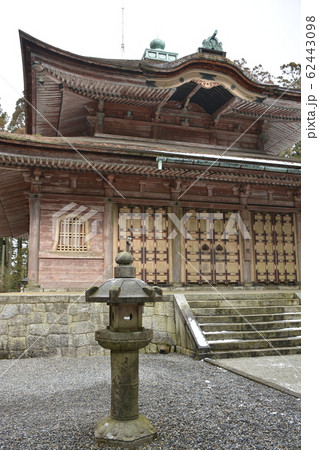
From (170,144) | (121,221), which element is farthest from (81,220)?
(170,144)

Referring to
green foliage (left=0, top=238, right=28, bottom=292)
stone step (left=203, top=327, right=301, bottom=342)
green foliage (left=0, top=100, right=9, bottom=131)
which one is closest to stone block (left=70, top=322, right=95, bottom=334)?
stone step (left=203, top=327, right=301, bottom=342)

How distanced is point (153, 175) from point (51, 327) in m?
4.95

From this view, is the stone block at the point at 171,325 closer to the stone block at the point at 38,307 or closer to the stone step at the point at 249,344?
the stone step at the point at 249,344

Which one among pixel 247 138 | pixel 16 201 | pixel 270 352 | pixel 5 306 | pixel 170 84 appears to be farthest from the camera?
pixel 247 138

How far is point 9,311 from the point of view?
7867 mm

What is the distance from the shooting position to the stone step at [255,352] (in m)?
7.02

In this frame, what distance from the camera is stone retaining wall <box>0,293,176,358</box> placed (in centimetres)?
777

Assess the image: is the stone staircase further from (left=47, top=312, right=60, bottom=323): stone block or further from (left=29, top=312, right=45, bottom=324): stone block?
(left=29, top=312, right=45, bottom=324): stone block

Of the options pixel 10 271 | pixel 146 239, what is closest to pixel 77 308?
pixel 146 239

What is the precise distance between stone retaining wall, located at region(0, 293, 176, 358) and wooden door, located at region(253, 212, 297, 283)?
4980 millimetres

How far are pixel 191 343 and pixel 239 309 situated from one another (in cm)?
191

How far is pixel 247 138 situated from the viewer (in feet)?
45.9

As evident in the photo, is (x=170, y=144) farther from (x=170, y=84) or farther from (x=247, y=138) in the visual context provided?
(x=247, y=138)

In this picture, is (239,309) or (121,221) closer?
(239,309)
